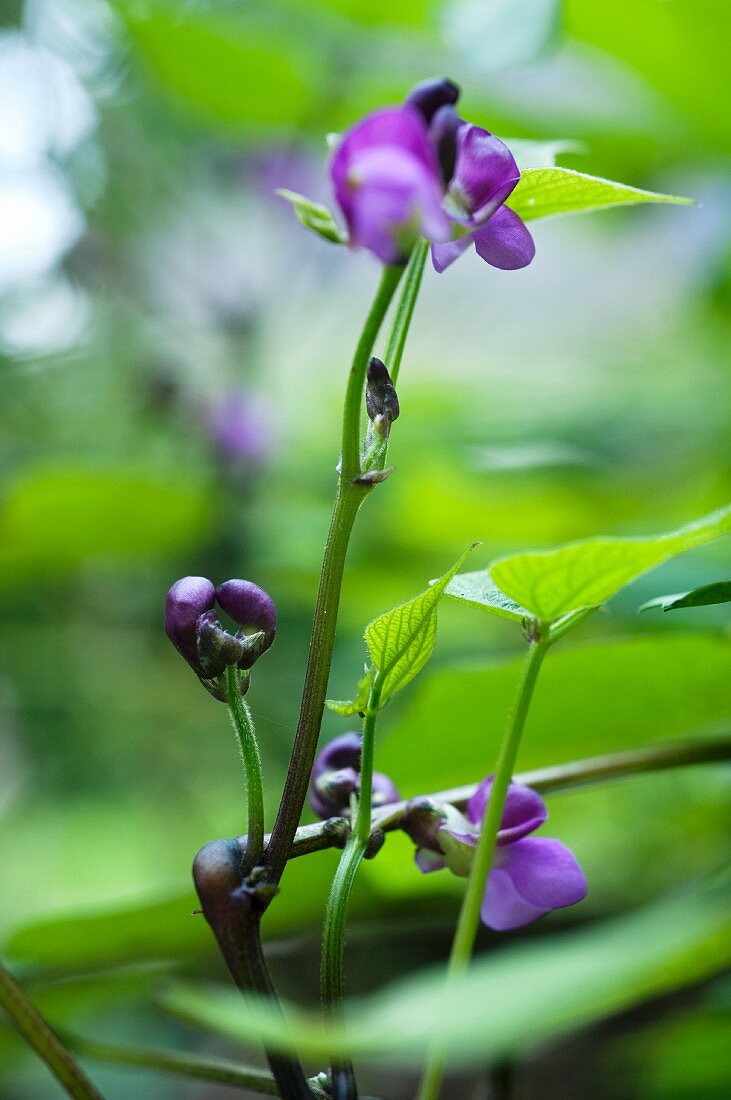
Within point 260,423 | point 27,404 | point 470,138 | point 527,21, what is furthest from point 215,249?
point 470,138

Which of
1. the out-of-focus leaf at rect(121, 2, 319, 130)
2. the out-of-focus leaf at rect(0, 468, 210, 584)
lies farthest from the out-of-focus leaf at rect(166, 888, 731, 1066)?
the out-of-focus leaf at rect(121, 2, 319, 130)

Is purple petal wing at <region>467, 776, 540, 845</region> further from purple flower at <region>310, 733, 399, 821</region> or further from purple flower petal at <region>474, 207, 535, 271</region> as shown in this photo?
purple flower petal at <region>474, 207, 535, 271</region>

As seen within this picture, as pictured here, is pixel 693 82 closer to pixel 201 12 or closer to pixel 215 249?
pixel 201 12

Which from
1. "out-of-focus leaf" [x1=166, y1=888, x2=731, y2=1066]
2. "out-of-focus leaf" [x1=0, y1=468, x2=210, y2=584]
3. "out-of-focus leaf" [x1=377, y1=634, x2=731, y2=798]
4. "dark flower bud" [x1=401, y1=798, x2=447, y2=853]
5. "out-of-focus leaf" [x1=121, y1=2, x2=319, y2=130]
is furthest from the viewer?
"out-of-focus leaf" [x1=121, y1=2, x2=319, y2=130]

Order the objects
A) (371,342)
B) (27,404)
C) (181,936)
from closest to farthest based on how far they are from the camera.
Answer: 1. (371,342)
2. (181,936)
3. (27,404)

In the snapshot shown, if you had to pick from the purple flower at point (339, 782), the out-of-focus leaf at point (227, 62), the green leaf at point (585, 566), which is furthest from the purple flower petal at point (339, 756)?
the out-of-focus leaf at point (227, 62)

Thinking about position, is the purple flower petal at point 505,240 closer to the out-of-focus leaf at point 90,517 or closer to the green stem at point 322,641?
the green stem at point 322,641

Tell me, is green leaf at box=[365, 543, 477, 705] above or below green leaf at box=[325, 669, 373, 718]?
above
